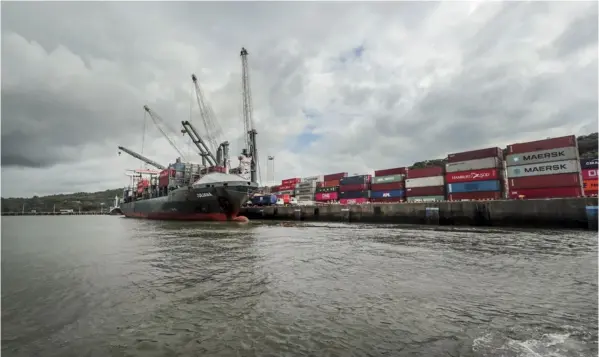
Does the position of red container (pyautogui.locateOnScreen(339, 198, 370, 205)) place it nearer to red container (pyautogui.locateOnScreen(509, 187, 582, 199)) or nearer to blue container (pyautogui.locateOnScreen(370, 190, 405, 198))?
blue container (pyautogui.locateOnScreen(370, 190, 405, 198))

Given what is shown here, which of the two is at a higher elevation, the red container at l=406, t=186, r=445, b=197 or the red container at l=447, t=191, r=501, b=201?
the red container at l=406, t=186, r=445, b=197

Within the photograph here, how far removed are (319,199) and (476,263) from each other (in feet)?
250

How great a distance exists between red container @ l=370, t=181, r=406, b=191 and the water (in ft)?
171

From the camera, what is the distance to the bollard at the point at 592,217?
806 inches

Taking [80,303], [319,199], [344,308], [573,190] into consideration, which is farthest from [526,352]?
[319,199]

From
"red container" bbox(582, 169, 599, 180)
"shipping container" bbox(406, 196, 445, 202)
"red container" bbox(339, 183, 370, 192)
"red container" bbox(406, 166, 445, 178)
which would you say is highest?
"red container" bbox(406, 166, 445, 178)

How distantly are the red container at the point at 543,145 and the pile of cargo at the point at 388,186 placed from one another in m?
23.1

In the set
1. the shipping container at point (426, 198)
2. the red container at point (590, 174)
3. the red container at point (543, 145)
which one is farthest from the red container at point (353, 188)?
the red container at point (590, 174)

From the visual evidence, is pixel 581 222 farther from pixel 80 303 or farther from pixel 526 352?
pixel 80 303

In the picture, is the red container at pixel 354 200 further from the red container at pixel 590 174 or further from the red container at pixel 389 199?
the red container at pixel 590 174

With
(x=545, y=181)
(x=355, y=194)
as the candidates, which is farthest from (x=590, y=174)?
(x=355, y=194)

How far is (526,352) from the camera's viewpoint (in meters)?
3.58

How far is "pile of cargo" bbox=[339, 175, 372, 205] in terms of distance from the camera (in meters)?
67.9

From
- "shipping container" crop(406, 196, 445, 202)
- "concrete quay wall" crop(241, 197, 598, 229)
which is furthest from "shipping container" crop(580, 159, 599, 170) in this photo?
"concrete quay wall" crop(241, 197, 598, 229)
